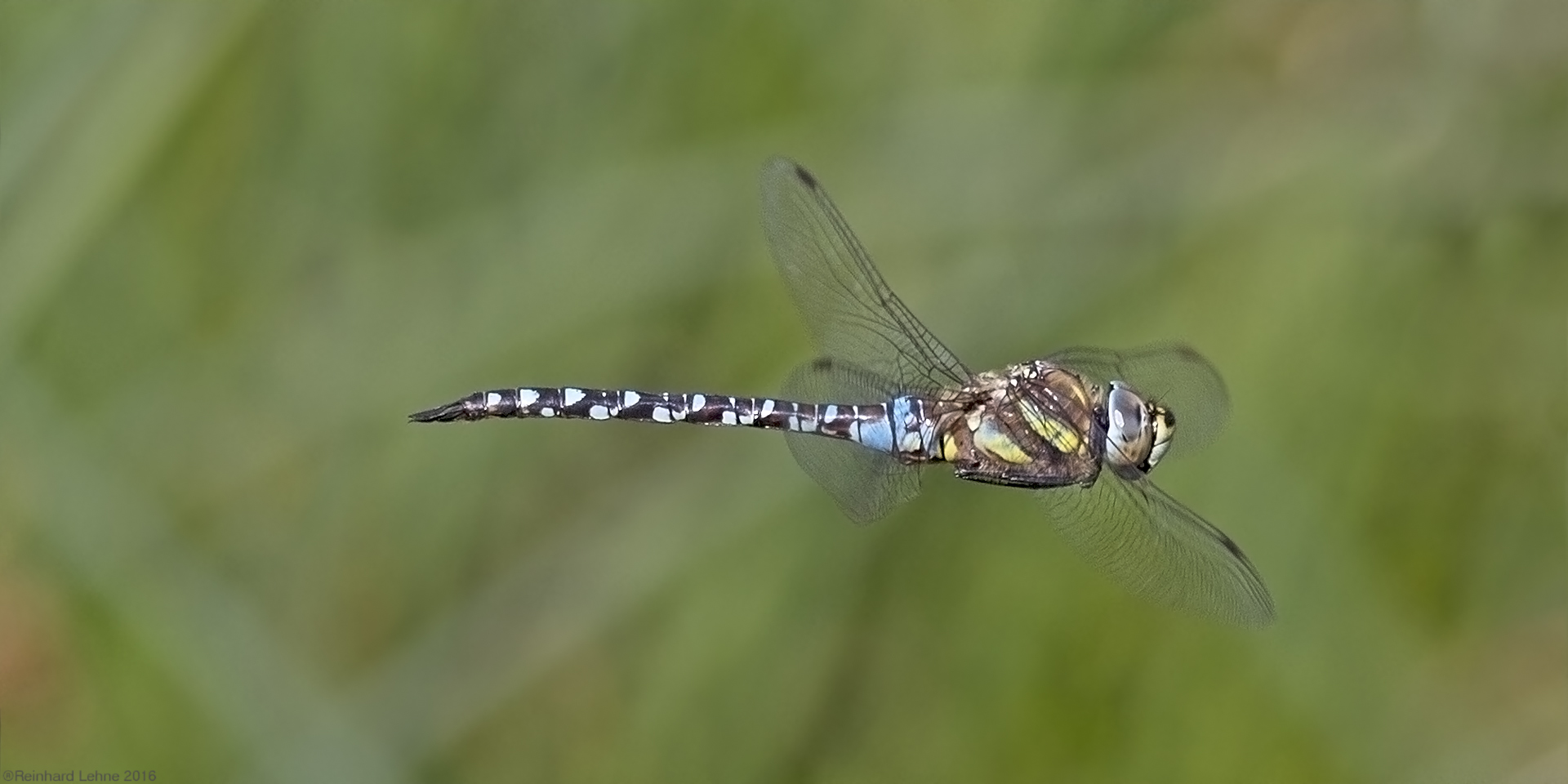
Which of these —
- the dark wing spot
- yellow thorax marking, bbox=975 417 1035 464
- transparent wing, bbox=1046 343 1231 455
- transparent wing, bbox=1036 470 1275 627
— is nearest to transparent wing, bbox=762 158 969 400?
the dark wing spot

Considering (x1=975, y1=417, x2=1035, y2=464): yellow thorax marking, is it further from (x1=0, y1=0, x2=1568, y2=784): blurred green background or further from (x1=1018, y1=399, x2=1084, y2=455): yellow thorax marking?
(x1=0, y1=0, x2=1568, y2=784): blurred green background

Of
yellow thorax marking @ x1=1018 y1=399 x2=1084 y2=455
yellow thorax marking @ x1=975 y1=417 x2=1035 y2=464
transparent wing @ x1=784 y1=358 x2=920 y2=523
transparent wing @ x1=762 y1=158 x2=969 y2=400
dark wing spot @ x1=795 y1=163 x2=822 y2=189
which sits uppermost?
dark wing spot @ x1=795 y1=163 x2=822 y2=189

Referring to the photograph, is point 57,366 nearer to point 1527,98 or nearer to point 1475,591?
point 1475,591

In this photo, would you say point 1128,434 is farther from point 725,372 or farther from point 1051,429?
point 725,372

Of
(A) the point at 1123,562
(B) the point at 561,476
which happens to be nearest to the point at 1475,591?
(A) the point at 1123,562

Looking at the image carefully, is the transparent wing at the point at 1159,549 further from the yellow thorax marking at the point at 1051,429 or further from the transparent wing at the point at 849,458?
the transparent wing at the point at 849,458

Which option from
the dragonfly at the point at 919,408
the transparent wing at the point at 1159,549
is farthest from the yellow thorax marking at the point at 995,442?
the transparent wing at the point at 1159,549
